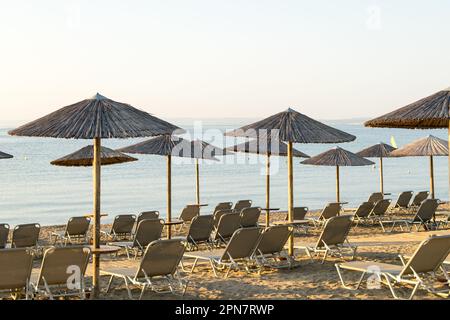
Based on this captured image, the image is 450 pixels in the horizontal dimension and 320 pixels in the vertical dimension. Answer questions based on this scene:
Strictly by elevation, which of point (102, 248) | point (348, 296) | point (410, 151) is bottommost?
point (348, 296)

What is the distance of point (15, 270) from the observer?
658cm

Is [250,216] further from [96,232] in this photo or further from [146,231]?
[96,232]

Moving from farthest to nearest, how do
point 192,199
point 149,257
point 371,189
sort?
point 371,189, point 192,199, point 149,257

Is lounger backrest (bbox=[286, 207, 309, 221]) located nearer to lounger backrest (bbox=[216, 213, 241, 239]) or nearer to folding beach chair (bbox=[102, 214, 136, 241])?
folding beach chair (bbox=[102, 214, 136, 241])

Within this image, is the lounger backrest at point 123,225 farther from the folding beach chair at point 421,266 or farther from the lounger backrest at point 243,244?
the folding beach chair at point 421,266

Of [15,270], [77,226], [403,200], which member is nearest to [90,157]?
[77,226]

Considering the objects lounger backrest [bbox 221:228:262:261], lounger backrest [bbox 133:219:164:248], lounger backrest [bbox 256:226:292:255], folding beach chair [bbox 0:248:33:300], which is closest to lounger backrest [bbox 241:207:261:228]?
lounger backrest [bbox 133:219:164:248]

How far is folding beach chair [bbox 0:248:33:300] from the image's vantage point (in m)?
6.51
